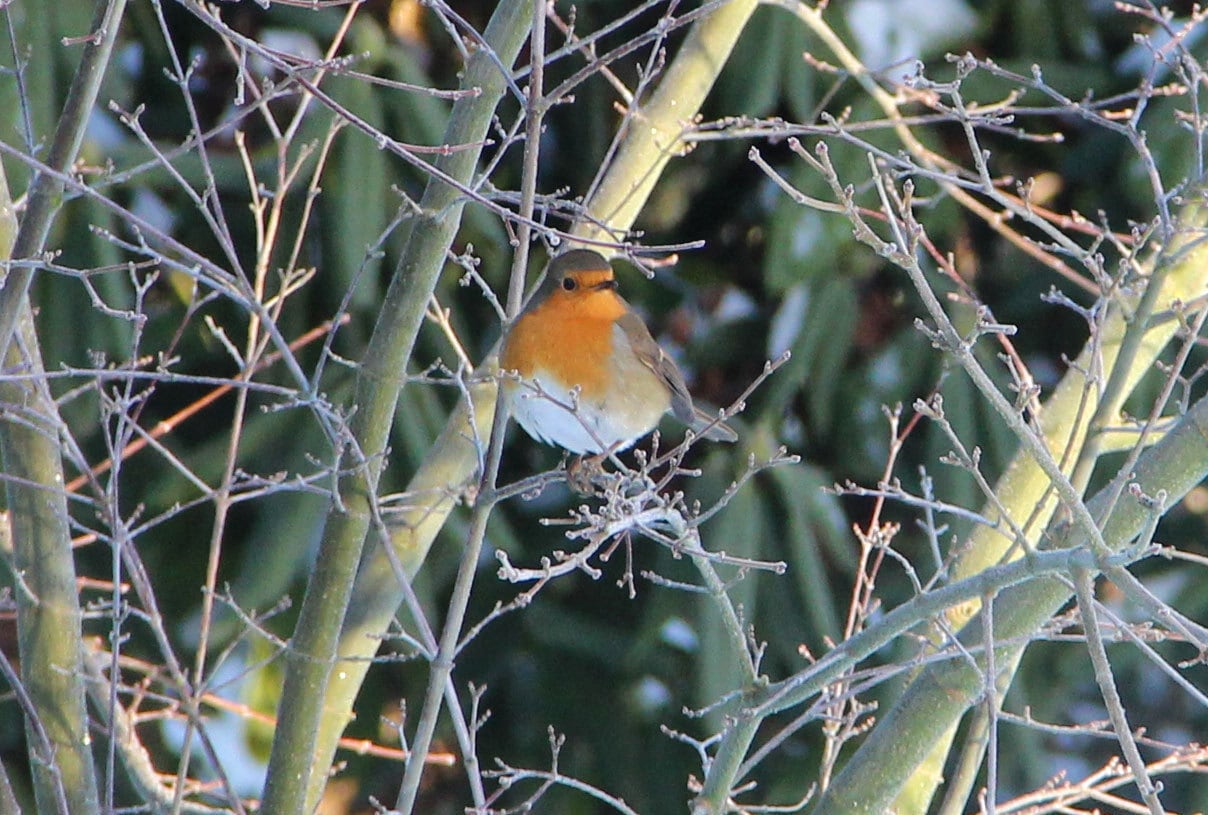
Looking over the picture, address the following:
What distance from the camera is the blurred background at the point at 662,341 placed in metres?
4.77

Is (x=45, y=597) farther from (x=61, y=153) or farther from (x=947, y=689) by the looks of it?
(x=947, y=689)

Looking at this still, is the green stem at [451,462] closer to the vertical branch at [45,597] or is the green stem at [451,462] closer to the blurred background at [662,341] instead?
the vertical branch at [45,597]

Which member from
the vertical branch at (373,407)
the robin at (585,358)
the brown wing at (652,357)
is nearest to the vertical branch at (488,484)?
the vertical branch at (373,407)

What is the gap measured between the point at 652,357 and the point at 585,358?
0.24m

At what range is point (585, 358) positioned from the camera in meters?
3.52

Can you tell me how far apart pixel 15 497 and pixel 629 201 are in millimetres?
1720

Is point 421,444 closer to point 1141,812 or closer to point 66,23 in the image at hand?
point 66,23

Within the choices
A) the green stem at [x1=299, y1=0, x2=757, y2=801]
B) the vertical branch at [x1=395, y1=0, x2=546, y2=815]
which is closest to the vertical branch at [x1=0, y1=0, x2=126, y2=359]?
the vertical branch at [x1=395, y1=0, x2=546, y2=815]

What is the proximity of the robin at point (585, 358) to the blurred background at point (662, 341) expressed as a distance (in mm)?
1098

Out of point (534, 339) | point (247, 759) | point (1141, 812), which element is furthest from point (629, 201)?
point (247, 759)

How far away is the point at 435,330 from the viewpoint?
4.99 m

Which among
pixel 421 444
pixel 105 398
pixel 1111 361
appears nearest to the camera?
pixel 105 398

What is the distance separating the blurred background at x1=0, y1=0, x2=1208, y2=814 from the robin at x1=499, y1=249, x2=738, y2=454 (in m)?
1.10

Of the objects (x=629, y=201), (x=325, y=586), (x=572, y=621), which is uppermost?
(x=629, y=201)
